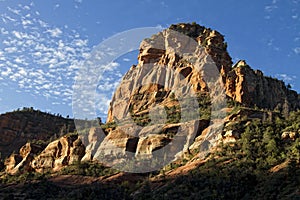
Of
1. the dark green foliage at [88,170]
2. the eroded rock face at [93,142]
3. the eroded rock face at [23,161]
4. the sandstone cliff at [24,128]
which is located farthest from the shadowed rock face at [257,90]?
the sandstone cliff at [24,128]

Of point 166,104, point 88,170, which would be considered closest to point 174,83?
point 166,104

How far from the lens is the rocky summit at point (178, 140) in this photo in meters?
57.2

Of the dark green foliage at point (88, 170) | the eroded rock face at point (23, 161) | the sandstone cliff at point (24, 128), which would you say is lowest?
the dark green foliage at point (88, 170)

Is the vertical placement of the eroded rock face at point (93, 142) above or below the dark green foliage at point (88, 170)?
above

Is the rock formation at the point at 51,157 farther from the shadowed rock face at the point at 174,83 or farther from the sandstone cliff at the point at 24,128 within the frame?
the sandstone cliff at the point at 24,128

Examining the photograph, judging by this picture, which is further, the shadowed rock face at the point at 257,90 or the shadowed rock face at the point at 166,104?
the shadowed rock face at the point at 257,90

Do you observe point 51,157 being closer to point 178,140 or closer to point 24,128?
point 178,140

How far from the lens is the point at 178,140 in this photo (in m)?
80.7

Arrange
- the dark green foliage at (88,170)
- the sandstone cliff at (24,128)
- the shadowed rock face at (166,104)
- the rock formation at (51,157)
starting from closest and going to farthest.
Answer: the dark green foliage at (88,170) → the shadowed rock face at (166,104) → the rock formation at (51,157) → the sandstone cliff at (24,128)

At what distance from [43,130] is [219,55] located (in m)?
63.5

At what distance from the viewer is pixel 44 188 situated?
68.9 metres

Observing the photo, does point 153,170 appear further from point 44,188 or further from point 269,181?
point 269,181

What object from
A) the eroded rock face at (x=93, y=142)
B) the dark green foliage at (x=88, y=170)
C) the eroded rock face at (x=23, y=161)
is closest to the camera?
the dark green foliage at (x=88, y=170)

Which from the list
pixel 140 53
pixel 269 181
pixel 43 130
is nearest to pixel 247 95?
pixel 140 53
